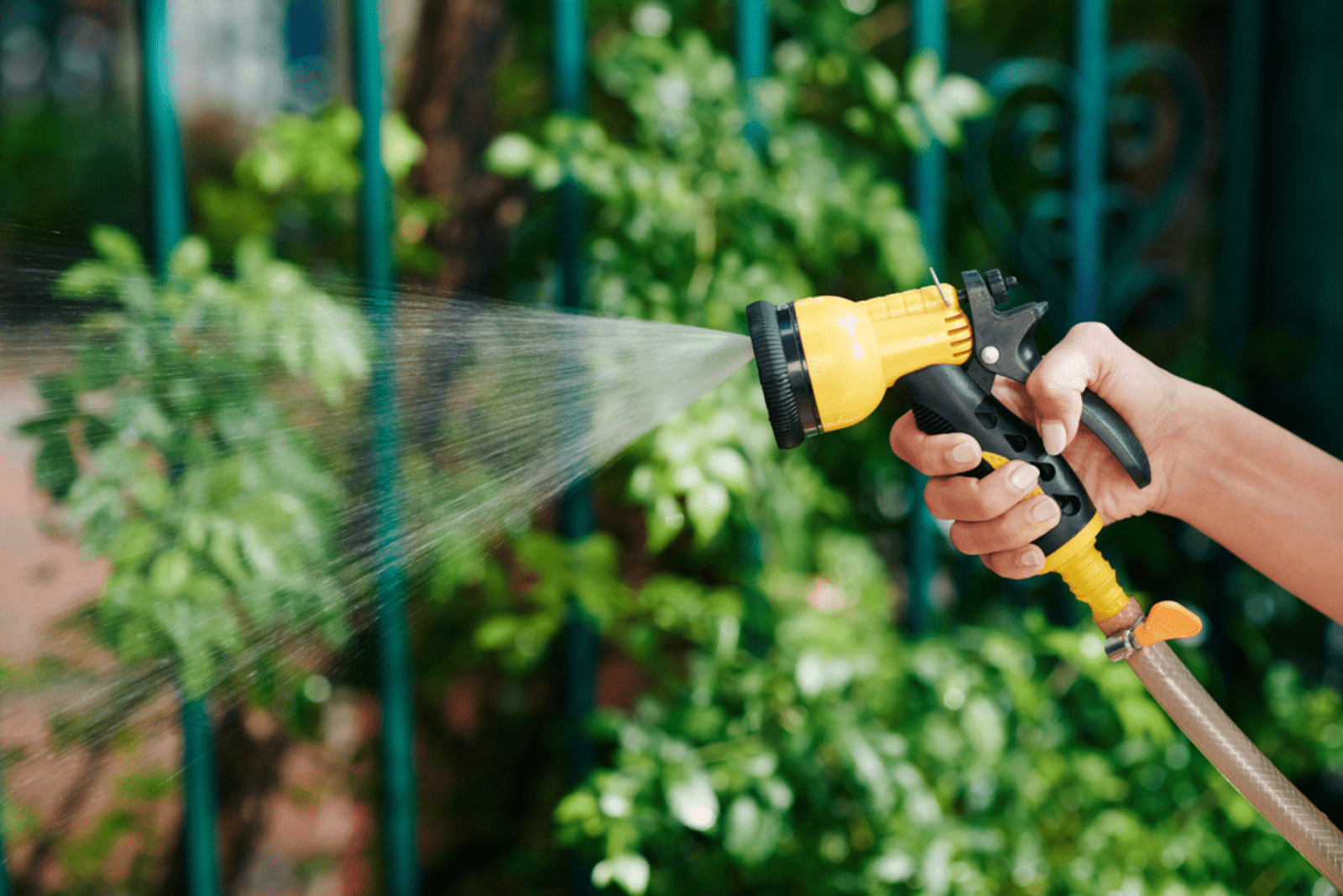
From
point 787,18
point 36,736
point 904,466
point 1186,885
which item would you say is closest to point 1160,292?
point 904,466

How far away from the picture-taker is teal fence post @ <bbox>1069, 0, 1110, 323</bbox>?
181 cm

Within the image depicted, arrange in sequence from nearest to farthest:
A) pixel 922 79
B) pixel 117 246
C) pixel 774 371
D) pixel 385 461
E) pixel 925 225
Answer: pixel 774 371 < pixel 117 246 < pixel 385 461 < pixel 922 79 < pixel 925 225

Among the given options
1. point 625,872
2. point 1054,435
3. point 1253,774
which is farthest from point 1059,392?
point 625,872

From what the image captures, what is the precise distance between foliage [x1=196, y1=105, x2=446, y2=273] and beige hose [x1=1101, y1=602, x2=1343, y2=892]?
1402mm

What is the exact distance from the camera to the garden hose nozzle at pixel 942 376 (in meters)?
1.04

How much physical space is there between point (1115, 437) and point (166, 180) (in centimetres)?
143

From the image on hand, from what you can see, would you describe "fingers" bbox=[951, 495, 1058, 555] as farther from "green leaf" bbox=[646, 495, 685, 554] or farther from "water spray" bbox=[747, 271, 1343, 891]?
"green leaf" bbox=[646, 495, 685, 554]

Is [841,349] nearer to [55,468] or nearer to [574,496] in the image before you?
[574,496]

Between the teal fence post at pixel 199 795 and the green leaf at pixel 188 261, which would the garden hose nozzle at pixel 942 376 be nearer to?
the green leaf at pixel 188 261

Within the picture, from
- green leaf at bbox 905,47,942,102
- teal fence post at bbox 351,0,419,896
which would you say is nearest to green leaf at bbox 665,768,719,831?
teal fence post at bbox 351,0,419,896

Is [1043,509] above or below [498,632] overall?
above

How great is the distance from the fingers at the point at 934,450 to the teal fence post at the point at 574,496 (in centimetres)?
51

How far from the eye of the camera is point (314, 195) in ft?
5.93

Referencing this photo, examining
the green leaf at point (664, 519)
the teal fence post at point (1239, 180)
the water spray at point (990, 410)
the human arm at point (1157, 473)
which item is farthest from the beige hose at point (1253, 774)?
the teal fence post at point (1239, 180)
